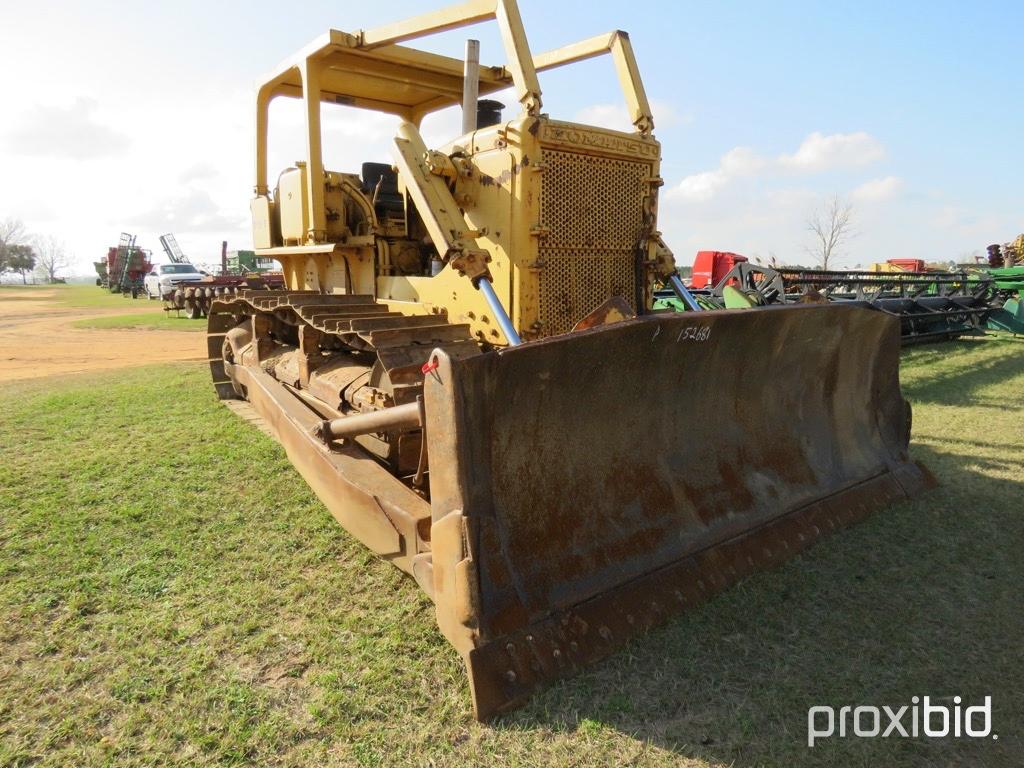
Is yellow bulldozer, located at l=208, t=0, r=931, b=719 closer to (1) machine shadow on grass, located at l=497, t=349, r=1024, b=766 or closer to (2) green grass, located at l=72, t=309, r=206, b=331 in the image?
(1) machine shadow on grass, located at l=497, t=349, r=1024, b=766

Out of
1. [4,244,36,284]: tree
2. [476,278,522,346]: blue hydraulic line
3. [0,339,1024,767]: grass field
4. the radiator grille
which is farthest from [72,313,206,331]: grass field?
[4,244,36,284]: tree

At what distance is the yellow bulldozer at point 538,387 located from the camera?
2.54 meters

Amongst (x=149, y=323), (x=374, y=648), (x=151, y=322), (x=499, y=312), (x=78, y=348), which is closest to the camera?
(x=374, y=648)

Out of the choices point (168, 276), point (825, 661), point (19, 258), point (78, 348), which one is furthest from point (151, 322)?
point (19, 258)

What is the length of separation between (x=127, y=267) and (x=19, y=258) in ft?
170

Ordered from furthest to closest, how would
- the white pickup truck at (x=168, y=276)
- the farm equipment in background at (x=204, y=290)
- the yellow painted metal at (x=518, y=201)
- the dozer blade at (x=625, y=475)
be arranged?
the white pickup truck at (x=168, y=276) → the farm equipment in background at (x=204, y=290) → the yellow painted metal at (x=518, y=201) → the dozer blade at (x=625, y=475)

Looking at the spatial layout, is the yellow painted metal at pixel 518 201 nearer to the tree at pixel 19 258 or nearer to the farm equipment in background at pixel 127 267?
the farm equipment in background at pixel 127 267

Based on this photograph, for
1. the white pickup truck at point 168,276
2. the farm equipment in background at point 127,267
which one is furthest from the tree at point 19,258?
the white pickup truck at point 168,276

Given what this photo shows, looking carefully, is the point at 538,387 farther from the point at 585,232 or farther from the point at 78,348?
the point at 78,348

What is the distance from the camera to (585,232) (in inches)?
163

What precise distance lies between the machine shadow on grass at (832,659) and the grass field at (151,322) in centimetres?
1828

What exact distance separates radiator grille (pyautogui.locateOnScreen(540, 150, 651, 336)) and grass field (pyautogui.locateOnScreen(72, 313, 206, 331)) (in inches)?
660

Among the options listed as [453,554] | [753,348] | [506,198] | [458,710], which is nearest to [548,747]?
[458,710]

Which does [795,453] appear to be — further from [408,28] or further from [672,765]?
[408,28]
